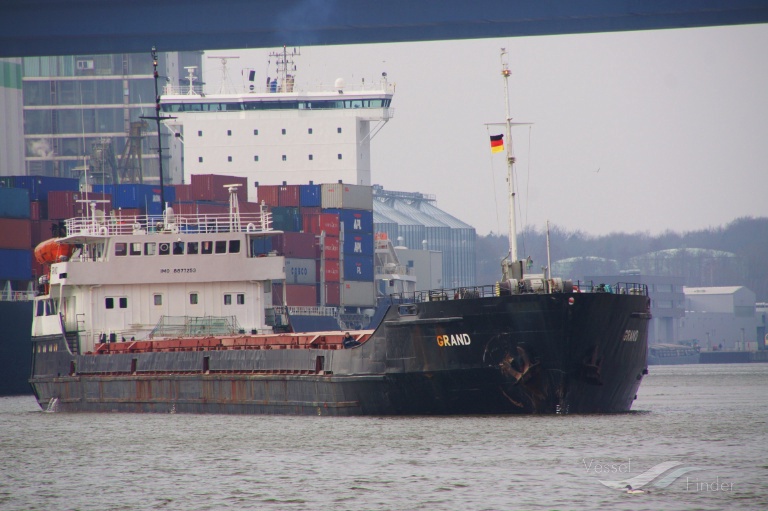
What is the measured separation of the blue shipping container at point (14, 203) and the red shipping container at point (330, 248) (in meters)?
16.5

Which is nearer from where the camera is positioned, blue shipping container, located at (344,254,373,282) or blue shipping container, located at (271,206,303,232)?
blue shipping container, located at (271,206,303,232)

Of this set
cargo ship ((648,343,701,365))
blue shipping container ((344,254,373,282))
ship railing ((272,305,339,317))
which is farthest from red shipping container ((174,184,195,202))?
cargo ship ((648,343,701,365))

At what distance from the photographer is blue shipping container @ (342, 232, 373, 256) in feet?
241

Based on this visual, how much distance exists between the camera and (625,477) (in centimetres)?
2362

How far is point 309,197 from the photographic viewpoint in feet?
238

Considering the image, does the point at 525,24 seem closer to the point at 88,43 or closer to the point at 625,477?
the point at 88,43

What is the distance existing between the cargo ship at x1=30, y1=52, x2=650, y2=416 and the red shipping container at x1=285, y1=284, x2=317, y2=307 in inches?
897

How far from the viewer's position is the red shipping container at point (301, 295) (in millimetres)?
68438

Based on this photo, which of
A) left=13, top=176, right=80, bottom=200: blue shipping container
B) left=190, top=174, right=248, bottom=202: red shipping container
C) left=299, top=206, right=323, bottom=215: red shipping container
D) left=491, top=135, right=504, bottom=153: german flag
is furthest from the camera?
left=299, top=206, right=323, bottom=215: red shipping container

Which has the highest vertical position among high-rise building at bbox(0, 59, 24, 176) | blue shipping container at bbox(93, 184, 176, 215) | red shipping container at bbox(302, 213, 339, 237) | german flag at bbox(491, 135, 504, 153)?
high-rise building at bbox(0, 59, 24, 176)

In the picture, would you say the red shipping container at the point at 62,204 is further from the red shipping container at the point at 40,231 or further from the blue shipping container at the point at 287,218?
the blue shipping container at the point at 287,218

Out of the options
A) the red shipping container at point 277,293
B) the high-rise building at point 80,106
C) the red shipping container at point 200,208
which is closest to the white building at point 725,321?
the high-rise building at point 80,106

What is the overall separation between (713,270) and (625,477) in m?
164

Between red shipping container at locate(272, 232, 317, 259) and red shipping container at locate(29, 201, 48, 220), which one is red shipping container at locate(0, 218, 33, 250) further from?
red shipping container at locate(272, 232, 317, 259)
